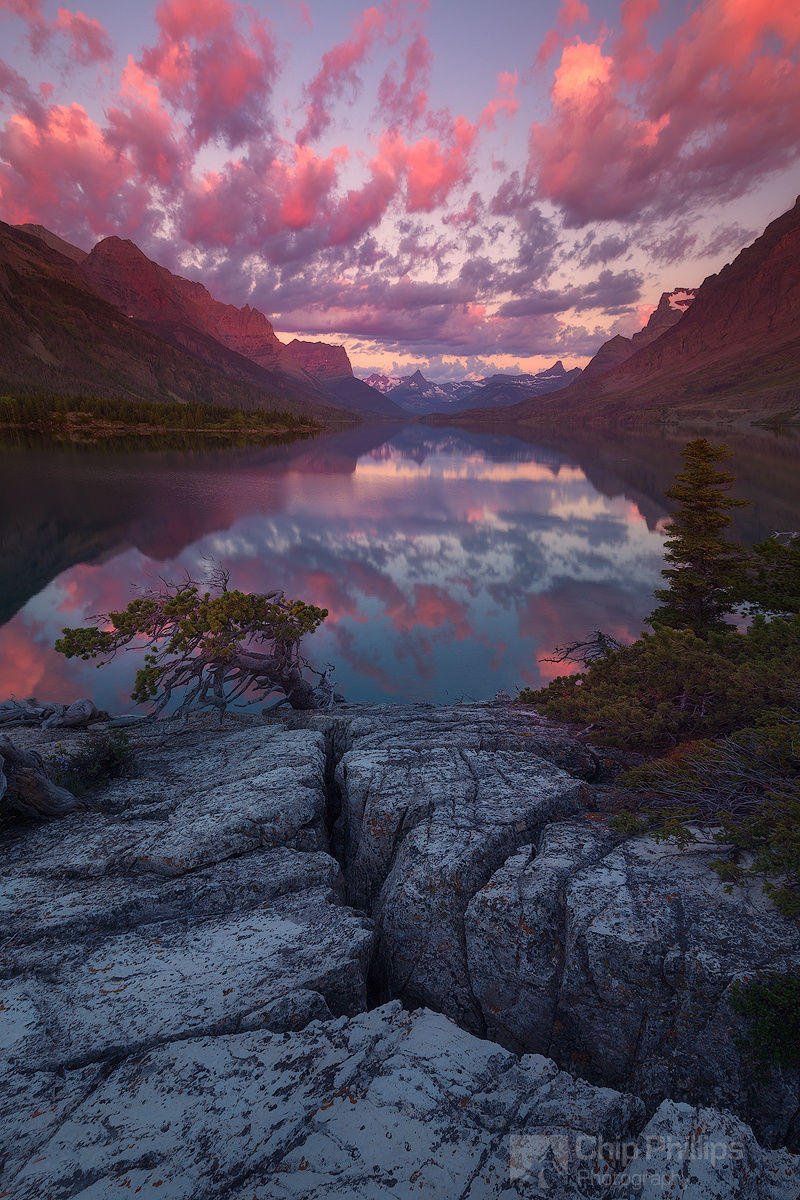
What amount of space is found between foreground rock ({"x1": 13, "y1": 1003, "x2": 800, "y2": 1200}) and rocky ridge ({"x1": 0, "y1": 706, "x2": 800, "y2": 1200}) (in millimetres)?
20

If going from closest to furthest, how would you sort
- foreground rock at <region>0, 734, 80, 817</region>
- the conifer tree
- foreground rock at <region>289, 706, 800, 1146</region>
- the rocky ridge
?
1. the rocky ridge
2. foreground rock at <region>289, 706, 800, 1146</region>
3. foreground rock at <region>0, 734, 80, 817</region>
4. the conifer tree

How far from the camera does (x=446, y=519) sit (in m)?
62.8

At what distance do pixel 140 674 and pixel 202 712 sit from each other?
4349mm

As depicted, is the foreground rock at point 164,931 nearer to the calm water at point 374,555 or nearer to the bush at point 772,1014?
the bush at point 772,1014

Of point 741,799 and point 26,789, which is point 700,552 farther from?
point 26,789

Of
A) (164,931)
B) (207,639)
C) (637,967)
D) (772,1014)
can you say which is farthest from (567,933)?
(207,639)

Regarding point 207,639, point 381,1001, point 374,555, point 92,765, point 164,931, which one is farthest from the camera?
point 374,555

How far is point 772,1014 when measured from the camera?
206 inches

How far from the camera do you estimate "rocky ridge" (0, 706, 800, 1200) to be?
4395mm

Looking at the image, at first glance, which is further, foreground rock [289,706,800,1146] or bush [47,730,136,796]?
bush [47,730,136,796]

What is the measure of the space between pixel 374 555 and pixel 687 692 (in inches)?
1430

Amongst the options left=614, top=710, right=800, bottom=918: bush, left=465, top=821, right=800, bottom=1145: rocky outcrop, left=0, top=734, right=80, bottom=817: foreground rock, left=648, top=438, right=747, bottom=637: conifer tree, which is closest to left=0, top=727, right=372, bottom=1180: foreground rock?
left=0, top=734, right=80, bottom=817: foreground rock

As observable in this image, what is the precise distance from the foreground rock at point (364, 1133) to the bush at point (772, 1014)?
83cm

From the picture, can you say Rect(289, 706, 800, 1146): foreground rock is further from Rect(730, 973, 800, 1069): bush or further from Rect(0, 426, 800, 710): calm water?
Rect(0, 426, 800, 710): calm water
